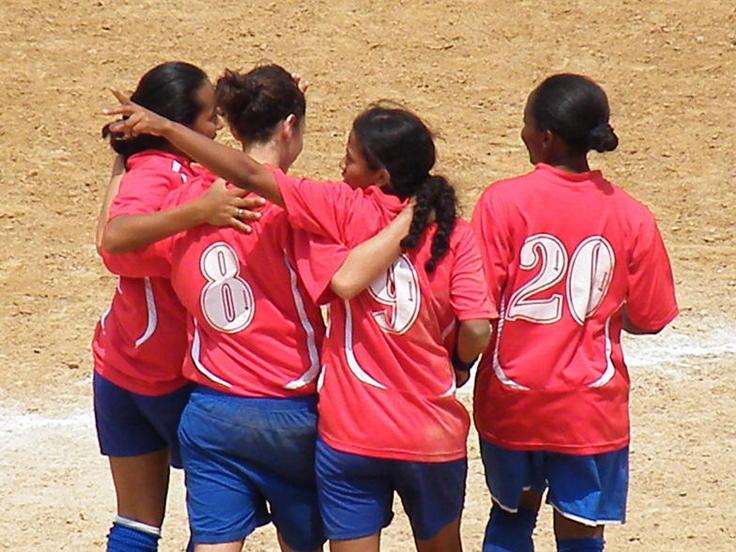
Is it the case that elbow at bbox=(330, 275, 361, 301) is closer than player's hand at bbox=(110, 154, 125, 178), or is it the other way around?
elbow at bbox=(330, 275, 361, 301)

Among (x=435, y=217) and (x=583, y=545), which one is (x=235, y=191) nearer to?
(x=435, y=217)

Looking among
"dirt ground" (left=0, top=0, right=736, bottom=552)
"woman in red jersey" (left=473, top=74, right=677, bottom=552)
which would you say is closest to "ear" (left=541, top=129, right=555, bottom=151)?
"woman in red jersey" (left=473, top=74, right=677, bottom=552)

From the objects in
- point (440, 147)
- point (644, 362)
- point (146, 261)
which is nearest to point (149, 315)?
point (146, 261)

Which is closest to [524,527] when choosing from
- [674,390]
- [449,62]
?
[674,390]

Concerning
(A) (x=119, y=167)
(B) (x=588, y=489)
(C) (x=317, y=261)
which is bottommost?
(B) (x=588, y=489)

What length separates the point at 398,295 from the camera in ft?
13.2

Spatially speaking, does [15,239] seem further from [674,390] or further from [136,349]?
[136,349]

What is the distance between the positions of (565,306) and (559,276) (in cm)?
9

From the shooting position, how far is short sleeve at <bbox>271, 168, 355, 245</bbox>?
394 centimetres

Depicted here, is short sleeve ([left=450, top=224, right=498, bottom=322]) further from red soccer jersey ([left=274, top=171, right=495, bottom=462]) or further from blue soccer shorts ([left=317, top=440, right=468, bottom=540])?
blue soccer shorts ([left=317, top=440, right=468, bottom=540])

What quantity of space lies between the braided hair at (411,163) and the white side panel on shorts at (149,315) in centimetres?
78

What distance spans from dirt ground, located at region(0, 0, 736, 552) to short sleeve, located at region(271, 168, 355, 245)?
224 cm

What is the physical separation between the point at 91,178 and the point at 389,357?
7.39 metres

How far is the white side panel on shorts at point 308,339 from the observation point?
406 cm
